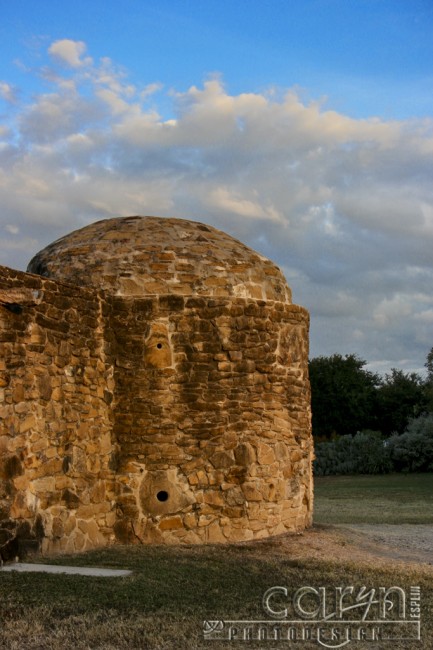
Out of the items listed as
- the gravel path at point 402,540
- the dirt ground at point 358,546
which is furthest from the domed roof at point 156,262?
the gravel path at point 402,540

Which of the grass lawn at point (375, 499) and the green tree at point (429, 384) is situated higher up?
the green tree at point (429, 384)

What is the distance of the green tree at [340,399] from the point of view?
43375 mm

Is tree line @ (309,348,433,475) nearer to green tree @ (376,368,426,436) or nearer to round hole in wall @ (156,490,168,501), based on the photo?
green tree @ (376,368,426,436)

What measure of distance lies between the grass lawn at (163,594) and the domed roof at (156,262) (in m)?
2.96

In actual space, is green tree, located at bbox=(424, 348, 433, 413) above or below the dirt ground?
above

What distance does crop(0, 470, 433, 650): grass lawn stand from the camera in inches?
217

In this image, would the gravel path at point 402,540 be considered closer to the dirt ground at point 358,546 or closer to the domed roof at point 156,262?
the dirt ground at point 358,546

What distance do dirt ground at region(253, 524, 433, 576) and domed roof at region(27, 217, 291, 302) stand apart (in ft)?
9.51

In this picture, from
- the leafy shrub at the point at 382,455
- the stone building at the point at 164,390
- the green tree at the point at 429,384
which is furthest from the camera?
the green tree at the point at 429,384

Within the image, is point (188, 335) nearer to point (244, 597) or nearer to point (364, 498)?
point (244, 597)

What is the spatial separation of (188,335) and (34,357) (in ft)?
6.65

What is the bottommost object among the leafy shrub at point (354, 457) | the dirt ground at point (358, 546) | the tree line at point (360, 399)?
the dirt ground at point (358, 546)

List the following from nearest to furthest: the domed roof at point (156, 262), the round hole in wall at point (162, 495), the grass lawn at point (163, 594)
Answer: the grass lawn at point (163, 594) → the round hole in wall at point (162, 495) → the domed roof at point (156, 262)

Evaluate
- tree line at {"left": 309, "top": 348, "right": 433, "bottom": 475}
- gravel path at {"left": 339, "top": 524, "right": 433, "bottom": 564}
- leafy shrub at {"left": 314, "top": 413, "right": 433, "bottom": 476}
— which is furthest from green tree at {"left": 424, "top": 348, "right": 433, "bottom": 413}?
gravel path at {"left": 339, "top": 524, "right": 433, "bottom": 564}
